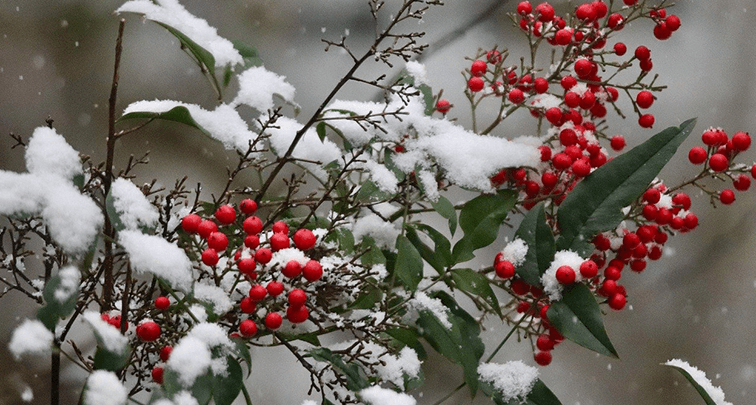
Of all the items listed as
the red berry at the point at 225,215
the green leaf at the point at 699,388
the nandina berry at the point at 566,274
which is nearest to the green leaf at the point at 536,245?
the nandina berry at the point at 566,274

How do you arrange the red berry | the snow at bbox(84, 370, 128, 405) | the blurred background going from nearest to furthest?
the snow at bbox(84, 370, 128, 405) < the red berry < the blurred background

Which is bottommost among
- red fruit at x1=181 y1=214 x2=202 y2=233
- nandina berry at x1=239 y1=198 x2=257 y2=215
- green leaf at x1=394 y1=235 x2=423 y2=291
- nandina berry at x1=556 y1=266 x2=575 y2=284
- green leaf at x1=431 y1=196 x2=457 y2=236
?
nandina berry at x1=556 y1=266 x2=575 y2=284

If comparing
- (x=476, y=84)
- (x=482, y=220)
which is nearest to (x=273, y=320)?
(x=482, y=220)

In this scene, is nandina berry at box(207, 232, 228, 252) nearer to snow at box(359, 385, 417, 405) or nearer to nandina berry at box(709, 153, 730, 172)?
snow at box(359, 385, 417, 405)

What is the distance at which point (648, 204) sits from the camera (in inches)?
27.8

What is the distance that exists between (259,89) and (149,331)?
28cm

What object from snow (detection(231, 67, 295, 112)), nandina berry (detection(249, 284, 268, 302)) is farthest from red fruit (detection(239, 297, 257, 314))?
snow (detection(231, 67, 295, 112))

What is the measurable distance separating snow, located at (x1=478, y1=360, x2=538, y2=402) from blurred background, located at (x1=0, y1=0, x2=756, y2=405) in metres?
0.35

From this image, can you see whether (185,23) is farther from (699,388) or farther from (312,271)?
(699,388)

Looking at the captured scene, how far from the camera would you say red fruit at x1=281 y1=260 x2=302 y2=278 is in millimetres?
546

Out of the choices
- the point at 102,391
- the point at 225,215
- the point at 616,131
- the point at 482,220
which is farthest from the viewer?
the point at 616,131

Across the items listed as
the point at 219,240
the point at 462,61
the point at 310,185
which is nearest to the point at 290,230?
the point at 219,240

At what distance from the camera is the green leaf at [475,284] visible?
650 millimetres

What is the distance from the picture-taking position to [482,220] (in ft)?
2.22
